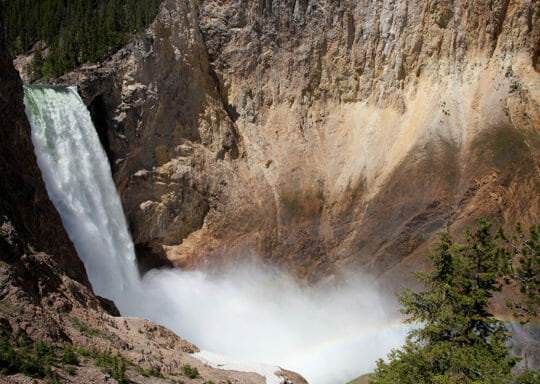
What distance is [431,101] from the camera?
22000mm

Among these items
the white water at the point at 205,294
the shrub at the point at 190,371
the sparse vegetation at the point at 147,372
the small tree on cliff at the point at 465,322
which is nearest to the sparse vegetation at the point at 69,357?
the sparse vegetation at the point at 147,372

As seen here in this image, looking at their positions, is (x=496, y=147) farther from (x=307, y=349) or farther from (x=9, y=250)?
(x=9, y=250)

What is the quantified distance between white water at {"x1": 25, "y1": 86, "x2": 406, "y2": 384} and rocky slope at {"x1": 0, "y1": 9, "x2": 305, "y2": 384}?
4.57 metres

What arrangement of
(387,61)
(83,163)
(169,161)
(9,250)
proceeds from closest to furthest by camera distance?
(9,250)
(83,163)
(169,161)
(387,61)

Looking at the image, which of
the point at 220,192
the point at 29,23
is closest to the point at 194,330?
the point at 220,192

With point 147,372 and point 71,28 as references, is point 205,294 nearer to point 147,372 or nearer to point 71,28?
point 147,372

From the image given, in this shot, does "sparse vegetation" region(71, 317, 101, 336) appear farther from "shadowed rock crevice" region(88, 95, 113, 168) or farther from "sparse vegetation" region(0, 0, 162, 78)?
"sparse vegetation" region(0, 0, 162, 78)

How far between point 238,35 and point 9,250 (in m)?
17.8

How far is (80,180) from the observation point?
17594mm

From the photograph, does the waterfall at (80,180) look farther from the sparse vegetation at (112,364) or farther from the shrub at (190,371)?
the sparse vegetation at (112,364)

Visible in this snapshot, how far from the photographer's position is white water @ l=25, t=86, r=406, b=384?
16922mm

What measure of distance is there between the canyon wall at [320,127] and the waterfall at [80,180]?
1248 mm

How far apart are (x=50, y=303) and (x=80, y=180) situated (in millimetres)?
9161

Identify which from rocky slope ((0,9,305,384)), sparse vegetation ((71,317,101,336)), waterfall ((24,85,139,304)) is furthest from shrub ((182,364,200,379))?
waterfall ((24,85,139,304))
